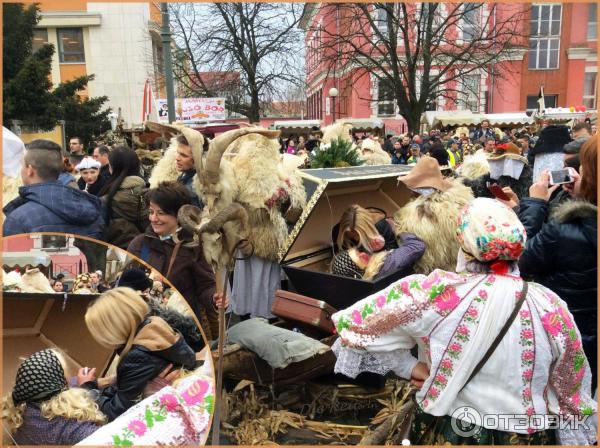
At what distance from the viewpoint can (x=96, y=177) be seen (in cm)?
536

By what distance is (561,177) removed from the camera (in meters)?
2.83

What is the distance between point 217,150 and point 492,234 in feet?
6.88

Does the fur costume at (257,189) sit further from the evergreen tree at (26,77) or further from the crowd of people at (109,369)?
the evergreen tree at (26,77)

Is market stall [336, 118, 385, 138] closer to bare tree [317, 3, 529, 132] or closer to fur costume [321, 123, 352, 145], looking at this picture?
bare tree [317, 3, 529, 132]

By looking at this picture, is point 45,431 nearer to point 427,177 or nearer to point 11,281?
point 11,281

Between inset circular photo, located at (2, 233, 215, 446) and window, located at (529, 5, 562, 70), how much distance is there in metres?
35.7

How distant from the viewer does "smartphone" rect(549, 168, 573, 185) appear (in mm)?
2814

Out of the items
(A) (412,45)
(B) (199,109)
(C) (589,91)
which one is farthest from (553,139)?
(C) (589,91)

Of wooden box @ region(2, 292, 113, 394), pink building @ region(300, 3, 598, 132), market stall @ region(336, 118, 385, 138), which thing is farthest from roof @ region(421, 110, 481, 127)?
wooden box @ region(2, 292, 113, 394)

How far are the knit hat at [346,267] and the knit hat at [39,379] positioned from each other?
2441 millimetres

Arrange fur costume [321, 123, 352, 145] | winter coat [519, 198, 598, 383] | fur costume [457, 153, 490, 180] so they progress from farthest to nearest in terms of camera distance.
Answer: fur costume [321, 123, 352, 145]
fur costume [457, 153, 490, 180]
winter coat [519, 198, 598, 383]

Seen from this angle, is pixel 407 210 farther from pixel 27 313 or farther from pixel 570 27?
pixel 570 27

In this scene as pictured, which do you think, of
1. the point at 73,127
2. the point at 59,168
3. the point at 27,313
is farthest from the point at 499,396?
the point at 73,127

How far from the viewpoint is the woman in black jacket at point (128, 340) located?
163 centimetres
